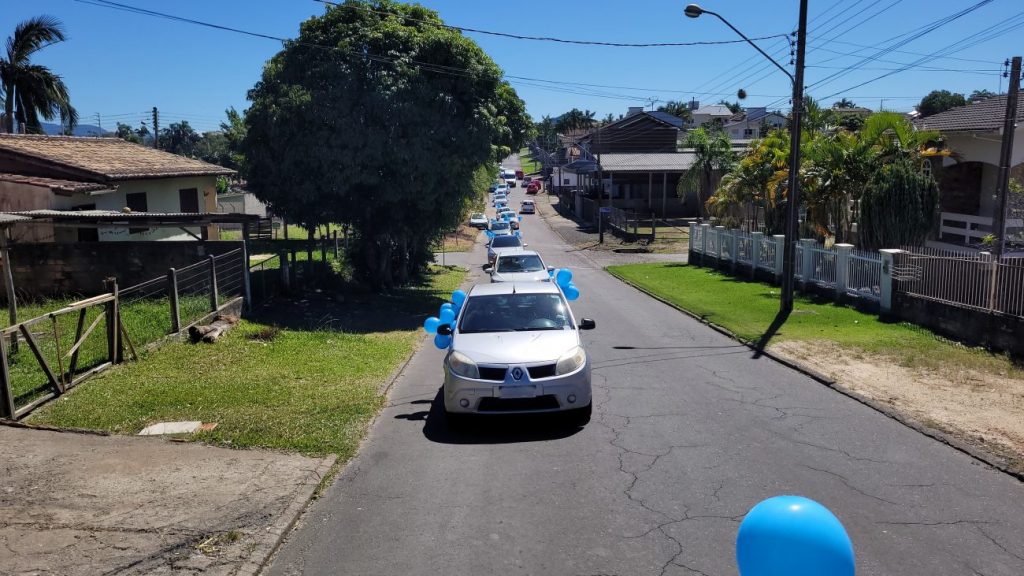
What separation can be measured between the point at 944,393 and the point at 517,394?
612 centimetres

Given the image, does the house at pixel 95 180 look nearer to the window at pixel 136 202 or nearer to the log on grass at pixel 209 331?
the window at pixel 136 202

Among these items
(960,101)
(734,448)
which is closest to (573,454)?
(734,448)

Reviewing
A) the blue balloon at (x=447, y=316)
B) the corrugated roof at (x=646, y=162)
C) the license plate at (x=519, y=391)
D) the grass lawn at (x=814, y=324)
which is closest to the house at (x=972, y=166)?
the grass lawn at (x=814, y=324)

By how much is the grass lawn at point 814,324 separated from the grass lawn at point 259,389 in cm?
755

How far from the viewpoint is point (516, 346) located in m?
9.26

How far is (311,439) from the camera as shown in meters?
8.70

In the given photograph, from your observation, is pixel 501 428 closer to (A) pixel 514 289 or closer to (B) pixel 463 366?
(B) pixel 463 366

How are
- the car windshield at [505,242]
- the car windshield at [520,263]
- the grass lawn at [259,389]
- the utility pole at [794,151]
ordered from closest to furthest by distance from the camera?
the grass lawn at [259,389], the utility pole at [794,151], the car windshield at [520,263], the car windshield at [505,242]

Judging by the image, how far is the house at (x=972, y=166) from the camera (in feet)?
80.6

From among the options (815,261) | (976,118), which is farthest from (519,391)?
(976,118)

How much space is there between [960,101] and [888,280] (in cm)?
8919

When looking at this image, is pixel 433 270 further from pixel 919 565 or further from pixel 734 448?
pixel 919 565

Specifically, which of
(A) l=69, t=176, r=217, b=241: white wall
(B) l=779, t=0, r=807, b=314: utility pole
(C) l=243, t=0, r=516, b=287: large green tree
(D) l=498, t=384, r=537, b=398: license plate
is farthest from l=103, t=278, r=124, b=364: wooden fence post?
(B) l=779, t=0, r=807, b=314: utility pole

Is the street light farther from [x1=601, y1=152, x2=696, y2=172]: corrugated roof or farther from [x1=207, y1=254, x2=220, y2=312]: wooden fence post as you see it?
[x1=601, y1=152, x2=696, y2=172]: corrugated roof
